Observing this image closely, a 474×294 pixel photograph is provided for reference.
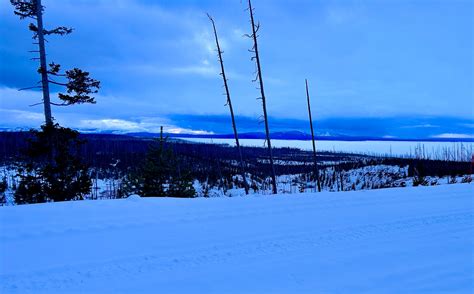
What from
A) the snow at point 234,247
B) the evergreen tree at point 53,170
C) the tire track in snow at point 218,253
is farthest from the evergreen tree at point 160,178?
the tire track in snow at point 218,253

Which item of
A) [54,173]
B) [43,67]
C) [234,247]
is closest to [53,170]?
[54,173]

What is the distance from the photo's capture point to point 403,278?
3.75 metres

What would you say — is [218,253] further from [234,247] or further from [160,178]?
[160,178]

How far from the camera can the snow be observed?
365cm

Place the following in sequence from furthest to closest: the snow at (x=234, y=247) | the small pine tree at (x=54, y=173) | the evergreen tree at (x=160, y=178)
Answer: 1. the evergreen tree at (x=160, y=178)
2. the small pine tree at (x=54, y=173)
3. the snow at (x=234, y=247)

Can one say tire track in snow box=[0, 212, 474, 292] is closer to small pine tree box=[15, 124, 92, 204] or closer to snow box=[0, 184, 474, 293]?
snow box=[0, 184, 474, 293]

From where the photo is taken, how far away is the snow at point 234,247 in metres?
3.65

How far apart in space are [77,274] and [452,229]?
5.85 meters

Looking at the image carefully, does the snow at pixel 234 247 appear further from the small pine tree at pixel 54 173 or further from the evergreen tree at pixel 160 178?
the evergreen tree at pixel 160 178

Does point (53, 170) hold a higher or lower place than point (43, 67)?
lower

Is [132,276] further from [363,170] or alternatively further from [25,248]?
[363,170]

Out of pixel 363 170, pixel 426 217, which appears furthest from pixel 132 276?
pixel 363 170

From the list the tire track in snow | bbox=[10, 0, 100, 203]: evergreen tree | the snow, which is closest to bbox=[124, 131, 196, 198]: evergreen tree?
bbox=[10, 0, 100, 203]: evergreen tree

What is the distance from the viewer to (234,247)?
4754mm
